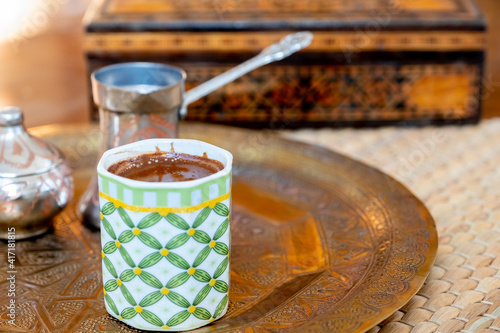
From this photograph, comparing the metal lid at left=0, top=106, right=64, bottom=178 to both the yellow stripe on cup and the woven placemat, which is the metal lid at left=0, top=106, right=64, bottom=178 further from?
the woven placemat

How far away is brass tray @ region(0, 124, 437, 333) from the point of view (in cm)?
49

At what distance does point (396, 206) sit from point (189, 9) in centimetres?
54

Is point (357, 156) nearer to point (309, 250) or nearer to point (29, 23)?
point (309, 250)

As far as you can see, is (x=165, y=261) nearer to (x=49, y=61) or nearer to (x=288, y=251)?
(x=288, y=251)

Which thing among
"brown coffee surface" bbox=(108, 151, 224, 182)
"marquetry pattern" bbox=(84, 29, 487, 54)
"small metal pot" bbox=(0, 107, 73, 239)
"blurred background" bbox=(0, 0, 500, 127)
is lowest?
"blurred background" bbox=(0, 0, 500, 127)

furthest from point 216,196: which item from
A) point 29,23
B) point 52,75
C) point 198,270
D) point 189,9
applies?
point 29,23

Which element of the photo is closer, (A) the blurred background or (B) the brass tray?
(B) the brass tray

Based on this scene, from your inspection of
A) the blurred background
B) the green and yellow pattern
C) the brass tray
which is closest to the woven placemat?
the brass tray

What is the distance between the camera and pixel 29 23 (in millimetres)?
1551

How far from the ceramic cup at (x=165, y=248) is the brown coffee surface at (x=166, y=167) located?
0.04ft

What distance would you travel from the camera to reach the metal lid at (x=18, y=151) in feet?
1.93

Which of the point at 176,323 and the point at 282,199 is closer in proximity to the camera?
the point at 176,323

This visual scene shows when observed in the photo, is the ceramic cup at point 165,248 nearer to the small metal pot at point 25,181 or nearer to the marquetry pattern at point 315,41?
the small metal pot at point 25,181

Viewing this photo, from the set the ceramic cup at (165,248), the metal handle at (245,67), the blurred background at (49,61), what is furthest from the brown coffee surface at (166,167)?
the blurred background at (49,61)
